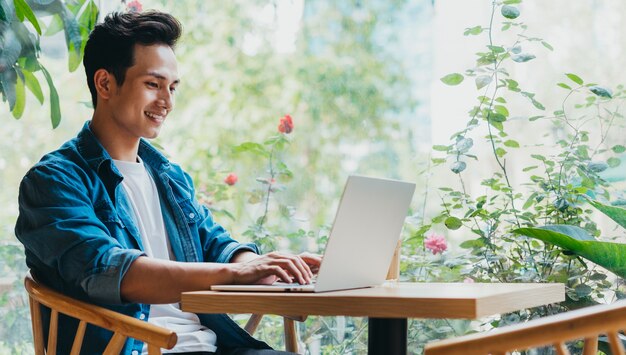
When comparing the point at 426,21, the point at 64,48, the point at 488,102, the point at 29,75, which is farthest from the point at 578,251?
the point at 64,48

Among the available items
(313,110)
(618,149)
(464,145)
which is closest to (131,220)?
(464,145)

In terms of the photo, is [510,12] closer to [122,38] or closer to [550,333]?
[122,38]

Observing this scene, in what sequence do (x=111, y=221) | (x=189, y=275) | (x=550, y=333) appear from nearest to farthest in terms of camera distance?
(x=550, y=333) < (x=189, y=275) < (x=111, y=221)

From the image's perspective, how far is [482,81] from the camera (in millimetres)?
2871

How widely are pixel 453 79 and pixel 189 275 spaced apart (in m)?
1.38

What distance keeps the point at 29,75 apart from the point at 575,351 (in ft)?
6.34

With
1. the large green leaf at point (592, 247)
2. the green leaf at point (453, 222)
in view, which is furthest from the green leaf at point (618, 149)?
the green leaf at point (453, 222)

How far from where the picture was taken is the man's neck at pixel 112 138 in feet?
7.42

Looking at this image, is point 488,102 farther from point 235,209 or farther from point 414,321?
point 235,209

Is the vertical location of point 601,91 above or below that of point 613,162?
above

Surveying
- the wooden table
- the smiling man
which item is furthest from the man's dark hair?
the wooden table

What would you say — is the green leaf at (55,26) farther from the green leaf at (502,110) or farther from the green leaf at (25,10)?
the green leaf at (502,110)

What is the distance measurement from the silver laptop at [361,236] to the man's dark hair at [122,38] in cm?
78

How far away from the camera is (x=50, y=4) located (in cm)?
304
